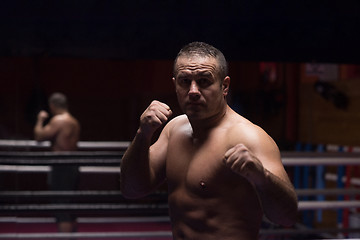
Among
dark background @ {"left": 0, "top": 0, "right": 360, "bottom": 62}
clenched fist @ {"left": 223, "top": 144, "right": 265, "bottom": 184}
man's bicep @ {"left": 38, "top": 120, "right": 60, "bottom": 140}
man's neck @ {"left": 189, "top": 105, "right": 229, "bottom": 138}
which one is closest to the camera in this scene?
clenched fist @ {"left": 223, "top": 144, "right": 265, "bottom": 184}

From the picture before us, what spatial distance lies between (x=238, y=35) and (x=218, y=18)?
6.8 inches

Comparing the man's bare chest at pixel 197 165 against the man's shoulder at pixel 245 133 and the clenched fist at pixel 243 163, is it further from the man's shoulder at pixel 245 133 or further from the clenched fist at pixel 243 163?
the clenched fist at pixel 243 163

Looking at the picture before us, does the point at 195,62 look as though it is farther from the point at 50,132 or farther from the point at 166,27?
the point at 50,132

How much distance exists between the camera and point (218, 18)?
3.00 m

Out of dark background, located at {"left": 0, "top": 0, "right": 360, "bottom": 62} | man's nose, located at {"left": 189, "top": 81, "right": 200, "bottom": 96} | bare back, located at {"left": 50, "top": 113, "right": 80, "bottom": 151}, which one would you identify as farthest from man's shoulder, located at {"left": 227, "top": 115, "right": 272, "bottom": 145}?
bare back, located at {"left": 50, "top": 113, "right": 80, "bottom": 151}

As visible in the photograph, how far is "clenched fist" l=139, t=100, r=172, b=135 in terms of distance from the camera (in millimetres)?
1695

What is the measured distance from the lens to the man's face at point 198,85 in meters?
1.66

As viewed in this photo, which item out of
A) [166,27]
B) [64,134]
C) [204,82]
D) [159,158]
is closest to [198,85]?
[204,82]

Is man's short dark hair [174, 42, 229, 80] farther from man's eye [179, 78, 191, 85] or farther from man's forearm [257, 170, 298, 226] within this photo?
man's forearm [257, 170, 298, 226]

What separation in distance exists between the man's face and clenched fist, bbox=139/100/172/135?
67 millimetres

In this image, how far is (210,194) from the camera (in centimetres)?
176

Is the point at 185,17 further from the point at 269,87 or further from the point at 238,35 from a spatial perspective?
the point at 269,87

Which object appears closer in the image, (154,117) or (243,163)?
(243,163)

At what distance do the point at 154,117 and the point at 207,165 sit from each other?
0.26 metres
